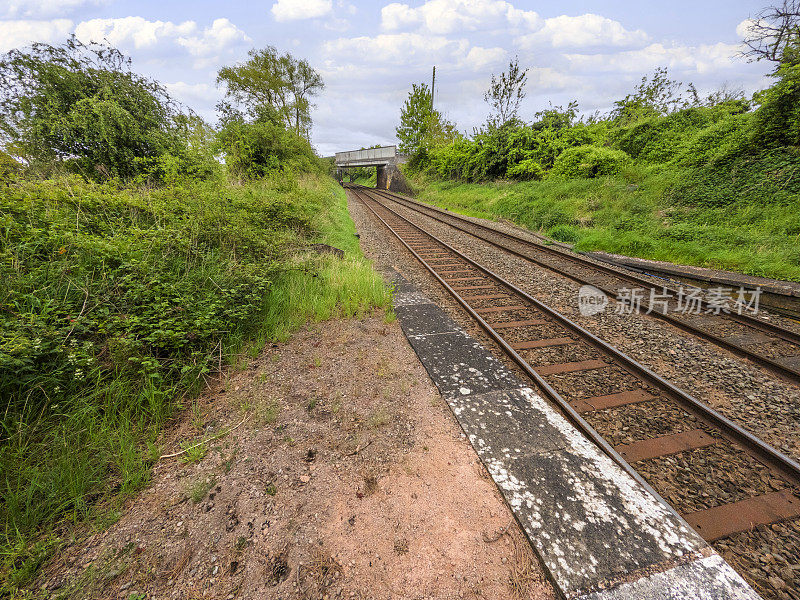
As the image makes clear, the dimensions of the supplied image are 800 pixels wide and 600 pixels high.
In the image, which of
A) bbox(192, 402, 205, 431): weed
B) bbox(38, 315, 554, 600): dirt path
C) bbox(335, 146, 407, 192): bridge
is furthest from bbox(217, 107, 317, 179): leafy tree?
bbox(335, 146, 407, 192): bridge

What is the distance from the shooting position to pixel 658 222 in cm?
947

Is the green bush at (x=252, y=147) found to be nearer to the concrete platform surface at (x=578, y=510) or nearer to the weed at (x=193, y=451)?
the weed at (x=193, y=451)

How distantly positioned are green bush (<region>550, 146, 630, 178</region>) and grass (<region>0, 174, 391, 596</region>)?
15190 millimetres

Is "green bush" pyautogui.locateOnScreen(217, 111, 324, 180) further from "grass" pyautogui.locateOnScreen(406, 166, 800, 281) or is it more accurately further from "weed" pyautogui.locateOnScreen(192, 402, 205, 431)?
"weed" pyautogui.locateOnScreen(192, 402, 205, 431)

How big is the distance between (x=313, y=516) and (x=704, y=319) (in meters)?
6.36

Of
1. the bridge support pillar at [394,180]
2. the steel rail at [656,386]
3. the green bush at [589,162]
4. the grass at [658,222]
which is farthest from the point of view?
the bridge support pillar at [394,180]

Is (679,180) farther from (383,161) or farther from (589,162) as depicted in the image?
(383,161)

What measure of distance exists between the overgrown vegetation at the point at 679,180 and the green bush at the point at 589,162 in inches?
2.0

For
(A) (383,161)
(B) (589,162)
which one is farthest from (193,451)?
(A) (383,161)

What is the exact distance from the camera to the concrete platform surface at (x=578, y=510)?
1551mm

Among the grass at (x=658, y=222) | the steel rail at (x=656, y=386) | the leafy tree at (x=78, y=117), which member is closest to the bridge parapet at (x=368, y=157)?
the grass at (x=658, y=222)

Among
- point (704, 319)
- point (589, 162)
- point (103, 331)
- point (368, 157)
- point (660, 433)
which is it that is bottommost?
→ point (660, 433)

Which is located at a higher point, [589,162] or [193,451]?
[589,162]

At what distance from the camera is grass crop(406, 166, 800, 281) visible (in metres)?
6.93
